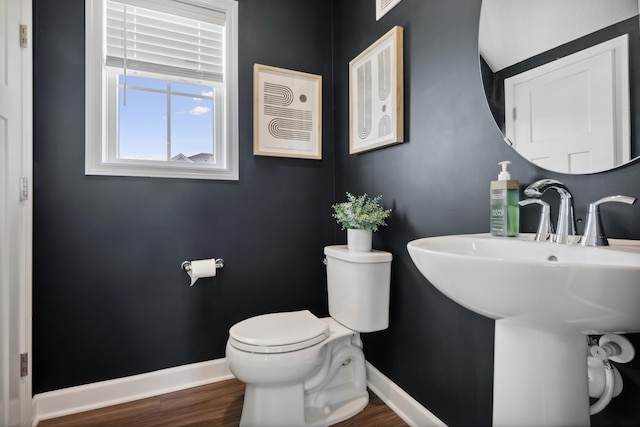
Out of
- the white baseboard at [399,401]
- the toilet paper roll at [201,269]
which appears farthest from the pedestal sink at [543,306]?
the toilet paper roll at [201,269]

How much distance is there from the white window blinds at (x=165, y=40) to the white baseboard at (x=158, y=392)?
1.61 m

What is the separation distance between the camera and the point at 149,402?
1.64 m

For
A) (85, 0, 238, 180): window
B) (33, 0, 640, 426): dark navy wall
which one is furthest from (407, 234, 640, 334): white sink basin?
(85, 0, 238, 180): window

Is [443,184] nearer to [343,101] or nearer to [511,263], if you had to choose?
[511,263]

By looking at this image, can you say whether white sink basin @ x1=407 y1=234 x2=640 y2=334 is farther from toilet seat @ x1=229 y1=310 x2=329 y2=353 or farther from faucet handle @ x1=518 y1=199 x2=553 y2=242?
toilet seat @ x1=229 y1=310 x2=329 y2=353

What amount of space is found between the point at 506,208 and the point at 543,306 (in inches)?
18.6

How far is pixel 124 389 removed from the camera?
1655 mm

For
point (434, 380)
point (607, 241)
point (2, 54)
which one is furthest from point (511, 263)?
point (2, 54)

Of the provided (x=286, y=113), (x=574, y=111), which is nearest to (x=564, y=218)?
(x=574, y=111)

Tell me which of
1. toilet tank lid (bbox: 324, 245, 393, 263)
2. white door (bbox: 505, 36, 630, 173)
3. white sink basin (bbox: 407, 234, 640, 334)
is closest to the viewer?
white sink basin (bbox: 407, 234, 640, 334)

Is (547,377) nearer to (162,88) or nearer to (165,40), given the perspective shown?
(162,88)

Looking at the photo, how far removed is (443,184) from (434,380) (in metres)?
0.81

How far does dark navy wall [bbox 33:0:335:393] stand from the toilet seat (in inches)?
18.6

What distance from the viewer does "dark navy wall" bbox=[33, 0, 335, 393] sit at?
5.07 feet
